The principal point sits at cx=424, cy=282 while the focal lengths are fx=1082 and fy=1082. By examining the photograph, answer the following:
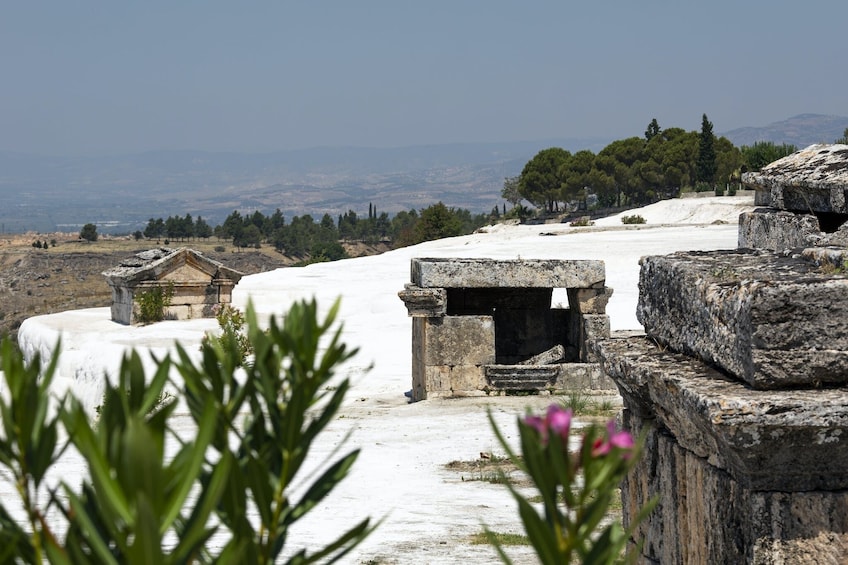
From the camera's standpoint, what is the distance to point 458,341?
13.6 meters

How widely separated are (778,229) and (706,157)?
59.7m

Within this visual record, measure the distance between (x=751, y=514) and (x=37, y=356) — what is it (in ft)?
7.08

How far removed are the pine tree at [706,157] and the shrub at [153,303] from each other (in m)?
46.1

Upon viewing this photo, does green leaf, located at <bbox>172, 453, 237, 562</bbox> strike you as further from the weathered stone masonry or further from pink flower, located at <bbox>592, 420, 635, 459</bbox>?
the weathered stone masonry

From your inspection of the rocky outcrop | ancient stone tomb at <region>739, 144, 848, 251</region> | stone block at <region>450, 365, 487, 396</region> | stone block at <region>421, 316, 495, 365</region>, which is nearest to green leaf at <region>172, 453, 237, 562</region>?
the rocky outcrop

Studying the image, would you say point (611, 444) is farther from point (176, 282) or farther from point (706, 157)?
point (706, 157)

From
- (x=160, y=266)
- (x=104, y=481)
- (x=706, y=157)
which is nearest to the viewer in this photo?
(x=104, y=481)

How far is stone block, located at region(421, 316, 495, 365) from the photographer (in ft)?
A: 44.5

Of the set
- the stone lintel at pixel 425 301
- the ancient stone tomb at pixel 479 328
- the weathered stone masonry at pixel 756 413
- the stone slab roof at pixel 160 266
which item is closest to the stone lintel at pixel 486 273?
the ancient stone tomb at pixel 479 328

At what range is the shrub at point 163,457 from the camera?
3.82 feet

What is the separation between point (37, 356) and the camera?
1.50 meters

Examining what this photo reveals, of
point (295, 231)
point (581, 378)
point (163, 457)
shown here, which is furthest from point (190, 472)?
point (295, 231)

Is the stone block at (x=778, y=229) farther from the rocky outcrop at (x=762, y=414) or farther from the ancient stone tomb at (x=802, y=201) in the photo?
the rocky outcrop at (x=762, y=414)

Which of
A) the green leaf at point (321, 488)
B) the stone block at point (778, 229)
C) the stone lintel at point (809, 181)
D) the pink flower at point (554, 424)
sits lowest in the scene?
the green leaf at point (321, 488)
